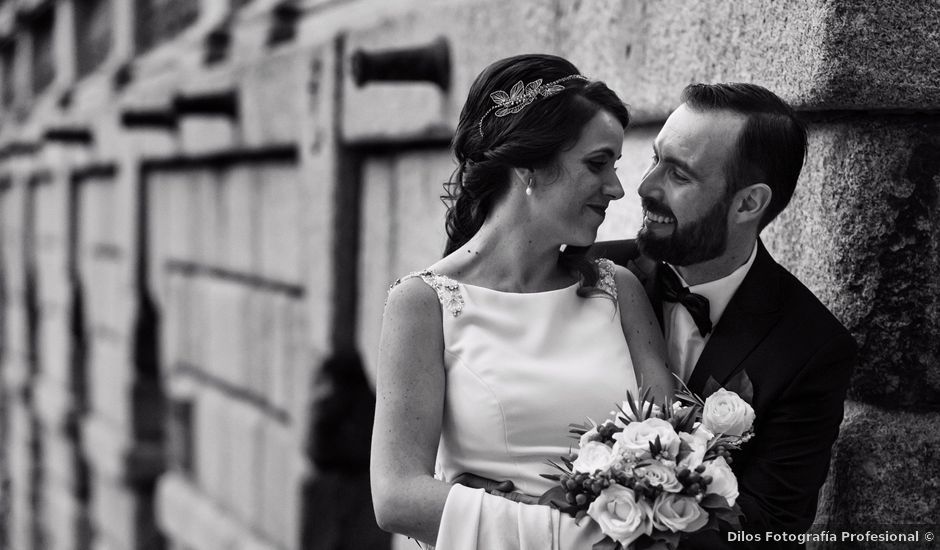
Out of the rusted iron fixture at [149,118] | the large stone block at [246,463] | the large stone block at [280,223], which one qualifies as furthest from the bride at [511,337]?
the rusted iron fixture at [149,118]

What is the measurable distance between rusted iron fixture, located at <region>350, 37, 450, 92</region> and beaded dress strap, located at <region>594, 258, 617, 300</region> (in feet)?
6.58

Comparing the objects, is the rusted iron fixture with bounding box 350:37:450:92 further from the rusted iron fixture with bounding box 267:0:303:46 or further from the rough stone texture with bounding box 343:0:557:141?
the rusted iron fixture with bounding box 267:0:303:46

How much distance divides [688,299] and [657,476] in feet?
1.79

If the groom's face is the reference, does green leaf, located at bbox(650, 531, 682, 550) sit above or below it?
below

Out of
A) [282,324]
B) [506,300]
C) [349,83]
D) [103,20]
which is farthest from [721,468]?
[103,20]

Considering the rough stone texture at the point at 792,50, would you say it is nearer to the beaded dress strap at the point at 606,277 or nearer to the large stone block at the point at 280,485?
the beaded dress strap at the point at 606,277

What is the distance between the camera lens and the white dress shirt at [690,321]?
95.5 inches

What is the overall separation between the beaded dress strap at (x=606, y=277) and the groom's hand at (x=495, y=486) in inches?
17.9

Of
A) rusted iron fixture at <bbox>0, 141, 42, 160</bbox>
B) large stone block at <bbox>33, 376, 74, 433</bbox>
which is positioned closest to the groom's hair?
large stone block at <bbox>33, 376, 74, 433</bbox>

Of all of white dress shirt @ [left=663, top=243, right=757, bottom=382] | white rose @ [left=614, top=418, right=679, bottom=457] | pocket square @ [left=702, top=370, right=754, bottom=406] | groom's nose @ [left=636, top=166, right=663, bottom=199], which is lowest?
white rose @ [left=614, top=418, right=679, bottom=457]

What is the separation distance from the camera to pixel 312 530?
19.2 feet

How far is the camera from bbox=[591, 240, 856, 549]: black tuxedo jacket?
7.14 ft

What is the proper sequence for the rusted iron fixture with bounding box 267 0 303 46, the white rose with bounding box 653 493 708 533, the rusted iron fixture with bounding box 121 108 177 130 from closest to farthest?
the white rose with bounding box 653 493 708 533, the rusted iron fixture with bounding box 267 0 303 46, the rusted iron fixture with bounding box 121 108 177 130

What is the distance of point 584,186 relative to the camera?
235cm
